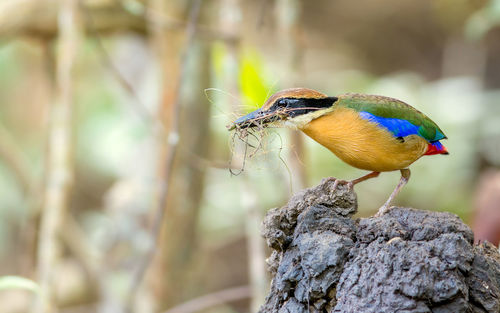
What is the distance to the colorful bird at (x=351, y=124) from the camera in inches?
99.3

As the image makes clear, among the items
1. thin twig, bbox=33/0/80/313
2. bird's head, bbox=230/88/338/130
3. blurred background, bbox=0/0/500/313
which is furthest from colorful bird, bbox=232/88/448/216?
thin twig, bbox=33/0/80/313

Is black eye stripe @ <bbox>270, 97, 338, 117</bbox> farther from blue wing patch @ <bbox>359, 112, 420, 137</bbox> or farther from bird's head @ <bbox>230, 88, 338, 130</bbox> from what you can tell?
blue wing patch @ <bbox>359, 112, 420, 137</bbox>

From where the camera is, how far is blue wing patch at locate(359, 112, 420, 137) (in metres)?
2.62

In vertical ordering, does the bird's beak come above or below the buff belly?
above

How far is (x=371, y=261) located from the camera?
2.13 metres

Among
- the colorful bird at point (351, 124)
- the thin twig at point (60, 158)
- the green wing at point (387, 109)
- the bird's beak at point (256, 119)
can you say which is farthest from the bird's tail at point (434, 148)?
the thin twig at point (60, 158)

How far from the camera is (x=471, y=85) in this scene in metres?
10.2

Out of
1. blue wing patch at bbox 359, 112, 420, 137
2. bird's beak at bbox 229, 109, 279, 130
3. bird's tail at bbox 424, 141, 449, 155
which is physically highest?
bird's beak at bbox 229, 109, 279, 130

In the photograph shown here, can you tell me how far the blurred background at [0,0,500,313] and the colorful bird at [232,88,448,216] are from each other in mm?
143

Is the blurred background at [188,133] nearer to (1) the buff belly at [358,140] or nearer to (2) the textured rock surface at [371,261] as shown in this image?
(1) the buff belly at [358,140]

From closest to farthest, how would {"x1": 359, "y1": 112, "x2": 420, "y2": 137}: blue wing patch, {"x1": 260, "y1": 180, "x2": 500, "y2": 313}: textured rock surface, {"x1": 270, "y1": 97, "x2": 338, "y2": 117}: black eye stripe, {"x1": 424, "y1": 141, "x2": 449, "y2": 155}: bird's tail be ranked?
{"x1": 260, "y1": 180, "x2": 500, "y2": 313}: textured rock surface
{"x1": 270, "y1": 97, "x2": 338, "y2": 117}: black eye stripe
{"x1": 359, "y1": 112, "x2": 420, "y2": 137}: blue wing patch
{"x1": 424, "y1": 141, "x2": 449, "y2": 155}: bird's tail

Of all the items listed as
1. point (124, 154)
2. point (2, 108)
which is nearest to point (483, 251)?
point (124, 154)

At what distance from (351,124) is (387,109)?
0.63 feet

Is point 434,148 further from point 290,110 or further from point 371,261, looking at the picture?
point 371,261
